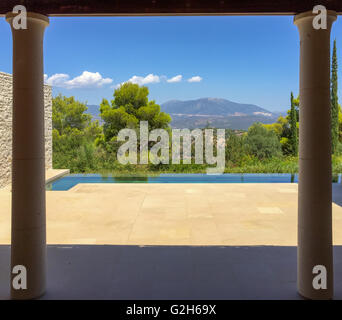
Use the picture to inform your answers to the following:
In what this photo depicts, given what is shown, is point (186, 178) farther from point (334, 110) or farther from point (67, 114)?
point (67, 114)

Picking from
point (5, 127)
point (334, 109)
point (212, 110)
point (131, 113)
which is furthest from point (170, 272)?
point (212, 110)

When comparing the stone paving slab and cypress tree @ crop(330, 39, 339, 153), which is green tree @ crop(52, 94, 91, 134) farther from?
cypress tree @ crop(330, 39, 339, 153)

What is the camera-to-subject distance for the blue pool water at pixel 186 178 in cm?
1423

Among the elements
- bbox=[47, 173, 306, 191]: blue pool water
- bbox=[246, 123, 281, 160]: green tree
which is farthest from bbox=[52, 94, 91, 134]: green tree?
bbox=[246, 123, 281, 160]: green tree

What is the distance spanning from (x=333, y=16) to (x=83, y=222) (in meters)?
5.80

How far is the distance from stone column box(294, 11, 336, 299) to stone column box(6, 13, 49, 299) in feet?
9.02

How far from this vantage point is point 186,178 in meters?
15.2

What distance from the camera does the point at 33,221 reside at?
12.9 ft

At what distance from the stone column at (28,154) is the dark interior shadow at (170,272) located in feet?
1.65

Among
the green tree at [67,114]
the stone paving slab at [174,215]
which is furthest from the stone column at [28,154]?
the green tree at [67,114]

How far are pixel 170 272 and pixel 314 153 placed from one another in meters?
2.34

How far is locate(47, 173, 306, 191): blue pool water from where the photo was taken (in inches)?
560

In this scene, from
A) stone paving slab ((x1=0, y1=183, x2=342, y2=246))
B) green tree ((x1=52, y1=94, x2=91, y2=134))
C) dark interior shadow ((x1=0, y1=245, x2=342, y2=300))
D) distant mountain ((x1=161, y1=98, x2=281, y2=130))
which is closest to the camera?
dark interior shadow ((x1=0, y1=245, x2=342, y2=300))
